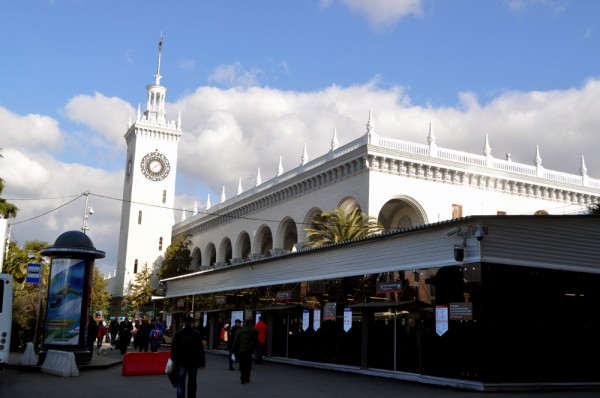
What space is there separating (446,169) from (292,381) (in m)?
25.2

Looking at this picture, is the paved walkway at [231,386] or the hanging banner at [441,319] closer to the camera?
the paved walkway at [231,386]

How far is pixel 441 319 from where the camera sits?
658 inches

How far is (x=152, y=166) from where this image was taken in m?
72.9

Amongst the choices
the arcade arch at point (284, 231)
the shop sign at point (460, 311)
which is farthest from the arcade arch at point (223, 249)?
the shop sign at point (460, 311)

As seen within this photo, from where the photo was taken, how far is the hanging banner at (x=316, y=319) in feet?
74.5

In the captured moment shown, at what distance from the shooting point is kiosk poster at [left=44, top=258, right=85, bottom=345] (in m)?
20.1

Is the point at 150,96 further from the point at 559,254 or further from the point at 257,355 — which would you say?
the point at 559,254

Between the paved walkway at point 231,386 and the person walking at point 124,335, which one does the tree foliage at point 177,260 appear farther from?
the paved walkway at point 231,386

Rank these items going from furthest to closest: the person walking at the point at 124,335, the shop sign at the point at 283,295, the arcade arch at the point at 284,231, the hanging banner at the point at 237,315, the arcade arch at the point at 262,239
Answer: the arcade arch at the point at 262,239
the arcade arch at the point at 284,231
the hanging banner at the point at 237,315
the person walking at the point at 124,335
the shop sign at the point at 283,295

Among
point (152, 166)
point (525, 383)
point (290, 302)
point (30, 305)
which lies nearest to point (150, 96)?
point (152, 166)

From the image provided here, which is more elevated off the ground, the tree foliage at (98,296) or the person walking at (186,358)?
the tree foliage at (98,296)

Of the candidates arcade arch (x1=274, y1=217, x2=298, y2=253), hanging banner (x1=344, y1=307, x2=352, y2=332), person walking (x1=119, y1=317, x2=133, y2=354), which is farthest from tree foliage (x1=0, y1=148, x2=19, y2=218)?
arcade arch (x1=274, y1=217, x2=298, y2=253)

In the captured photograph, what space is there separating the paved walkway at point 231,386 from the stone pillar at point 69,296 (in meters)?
1.03

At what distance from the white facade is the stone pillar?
19.5 metres
